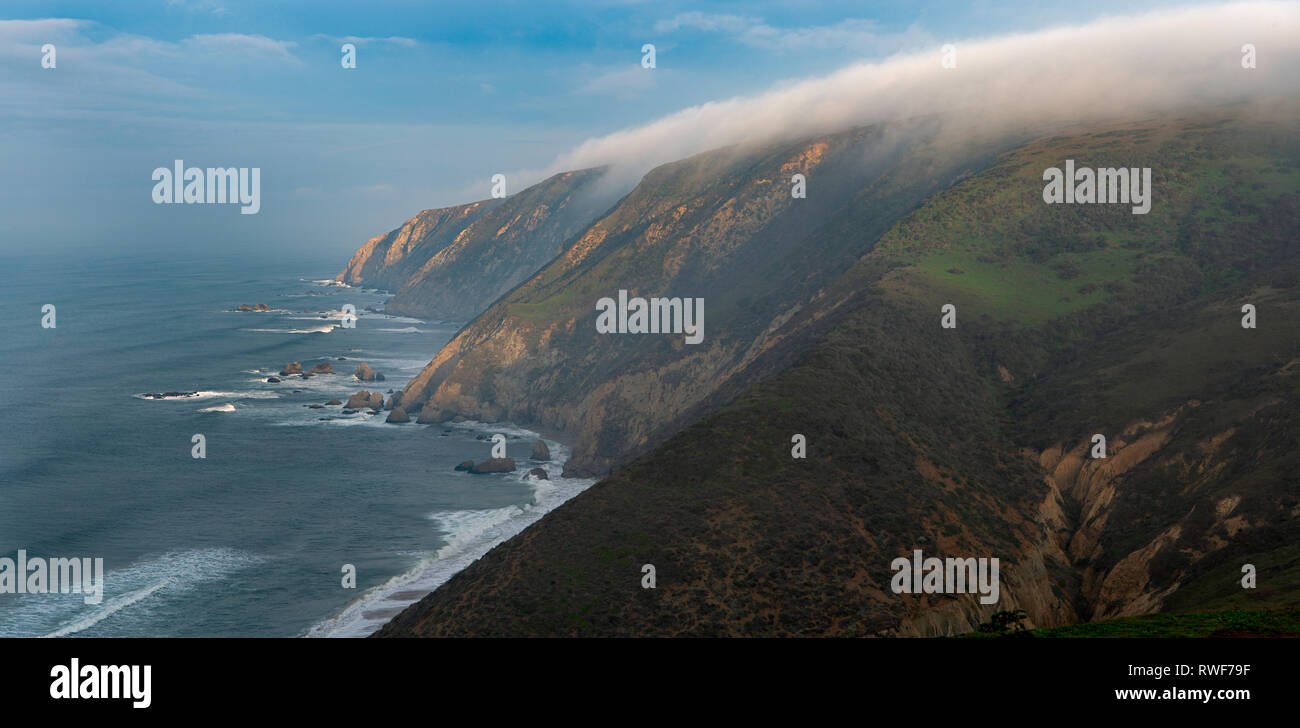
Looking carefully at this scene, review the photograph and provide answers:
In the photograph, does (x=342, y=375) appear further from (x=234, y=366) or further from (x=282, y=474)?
(x=282, y=474)

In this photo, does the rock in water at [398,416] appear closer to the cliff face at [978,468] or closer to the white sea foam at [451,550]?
the white sea foam at [451,550]

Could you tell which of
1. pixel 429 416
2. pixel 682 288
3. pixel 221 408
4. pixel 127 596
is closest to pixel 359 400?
pixel 429 416

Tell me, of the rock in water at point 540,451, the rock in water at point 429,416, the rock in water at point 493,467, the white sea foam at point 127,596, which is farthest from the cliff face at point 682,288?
the white sea foam at point 127,596

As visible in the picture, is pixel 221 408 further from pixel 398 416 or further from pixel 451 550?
pixel 451 550

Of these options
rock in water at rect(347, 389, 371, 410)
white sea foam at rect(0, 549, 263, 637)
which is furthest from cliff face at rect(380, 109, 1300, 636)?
rock in water at rect(347, 389, 371, 410)

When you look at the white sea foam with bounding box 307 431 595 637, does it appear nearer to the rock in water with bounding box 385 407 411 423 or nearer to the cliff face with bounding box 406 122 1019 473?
the cliff face with bounding box 406 122 1019 473

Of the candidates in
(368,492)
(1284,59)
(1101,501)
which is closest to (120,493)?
(368,492)
